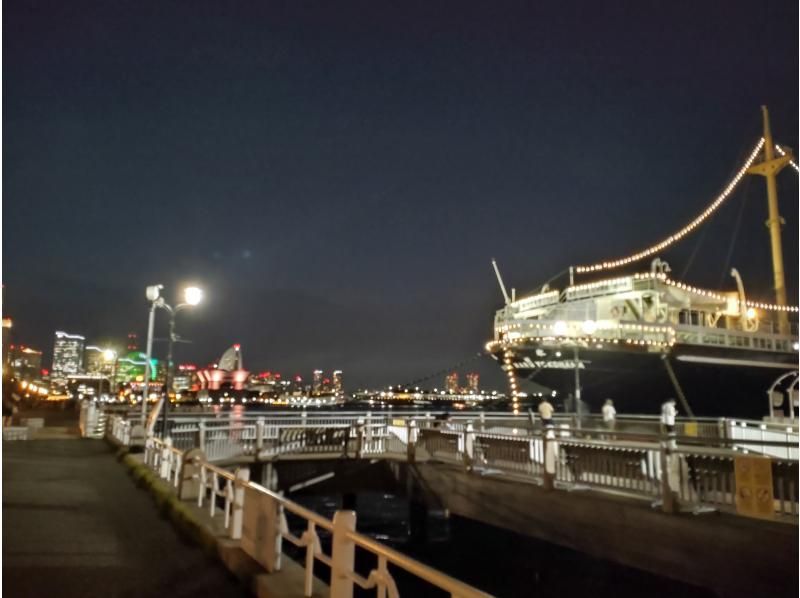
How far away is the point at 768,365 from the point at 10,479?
4403 cm

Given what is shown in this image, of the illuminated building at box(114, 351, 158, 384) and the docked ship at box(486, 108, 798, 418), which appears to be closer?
the docked ship at box(486, 108, 798, 418)

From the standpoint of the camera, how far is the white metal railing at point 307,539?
3.82m

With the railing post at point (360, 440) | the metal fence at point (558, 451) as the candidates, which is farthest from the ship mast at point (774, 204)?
the railing post at point (360, 440)

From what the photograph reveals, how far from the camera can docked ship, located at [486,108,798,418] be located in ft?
129

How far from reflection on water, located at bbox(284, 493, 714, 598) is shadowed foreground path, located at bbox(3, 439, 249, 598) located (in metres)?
5.38

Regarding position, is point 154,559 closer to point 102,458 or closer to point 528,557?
point 528,557

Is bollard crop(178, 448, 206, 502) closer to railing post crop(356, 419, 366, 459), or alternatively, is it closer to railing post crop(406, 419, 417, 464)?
railing post crop(406, 419, 417, 464)

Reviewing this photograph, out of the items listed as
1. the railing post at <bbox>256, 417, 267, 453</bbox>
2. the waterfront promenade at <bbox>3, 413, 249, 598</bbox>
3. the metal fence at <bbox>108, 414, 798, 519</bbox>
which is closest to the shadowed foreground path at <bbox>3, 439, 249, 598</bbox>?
the waterfront promenade at <bbox>3, 413, 249, 598</bbox>

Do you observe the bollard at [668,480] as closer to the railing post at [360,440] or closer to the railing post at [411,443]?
the railing post at [411,443]

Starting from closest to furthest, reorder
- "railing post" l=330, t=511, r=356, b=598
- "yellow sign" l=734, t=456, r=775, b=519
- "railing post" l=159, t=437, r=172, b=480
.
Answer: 1. "railing post" l=330, t=511, r=356, b=598
2. "yellow sign" l=734, t=456, r=775, b=519
3. "railing post" l=159, t=437, r=172, b=480

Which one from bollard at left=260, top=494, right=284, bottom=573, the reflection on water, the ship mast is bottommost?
the reflection on water

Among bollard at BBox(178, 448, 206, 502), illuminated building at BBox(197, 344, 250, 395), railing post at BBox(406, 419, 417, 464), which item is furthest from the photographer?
illuminated building at BBox(197, 344, 250, 395)

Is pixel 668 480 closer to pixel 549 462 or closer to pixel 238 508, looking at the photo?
pixel 549 462

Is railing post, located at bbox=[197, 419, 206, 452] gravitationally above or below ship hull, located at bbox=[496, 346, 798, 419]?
below
